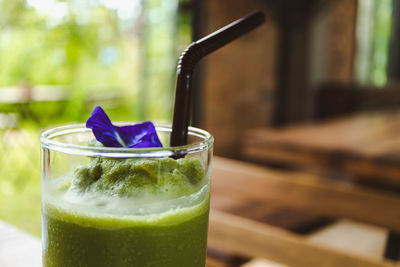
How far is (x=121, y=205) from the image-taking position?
1.49ft

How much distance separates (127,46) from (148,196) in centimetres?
613

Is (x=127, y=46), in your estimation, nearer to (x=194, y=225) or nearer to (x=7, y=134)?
(x=7, y=134)

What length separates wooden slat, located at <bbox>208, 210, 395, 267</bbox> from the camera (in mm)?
977

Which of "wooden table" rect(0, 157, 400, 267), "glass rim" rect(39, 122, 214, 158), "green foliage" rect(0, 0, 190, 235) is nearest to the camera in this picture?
"glass rim" rect(39, 122, 214, 158)

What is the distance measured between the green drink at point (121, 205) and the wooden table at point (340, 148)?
5.51 ft

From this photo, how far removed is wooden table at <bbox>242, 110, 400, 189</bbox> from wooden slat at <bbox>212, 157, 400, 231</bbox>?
417mm

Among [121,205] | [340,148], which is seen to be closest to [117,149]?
[121,205]

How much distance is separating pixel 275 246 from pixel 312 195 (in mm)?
489

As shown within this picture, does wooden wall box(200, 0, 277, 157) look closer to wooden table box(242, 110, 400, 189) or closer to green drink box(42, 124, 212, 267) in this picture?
wooden table box(242, 110, 400, 189)

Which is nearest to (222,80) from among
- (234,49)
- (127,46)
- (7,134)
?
(234,49)

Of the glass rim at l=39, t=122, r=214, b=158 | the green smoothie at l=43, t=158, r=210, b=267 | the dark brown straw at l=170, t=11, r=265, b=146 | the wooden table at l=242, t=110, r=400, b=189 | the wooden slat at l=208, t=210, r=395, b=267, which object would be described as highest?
the dark brown straw at l=170, t=11, r=265, b=146

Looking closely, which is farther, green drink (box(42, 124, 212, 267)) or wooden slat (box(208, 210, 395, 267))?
wooden slat (box(208, 210, 395, 267))

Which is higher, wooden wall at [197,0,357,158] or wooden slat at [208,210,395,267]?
wooden wall at [197,0,357,158]

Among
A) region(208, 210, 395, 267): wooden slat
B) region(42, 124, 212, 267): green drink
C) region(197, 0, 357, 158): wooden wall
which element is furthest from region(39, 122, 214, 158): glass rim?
region(197, 0, 357, 158): wooden wall
